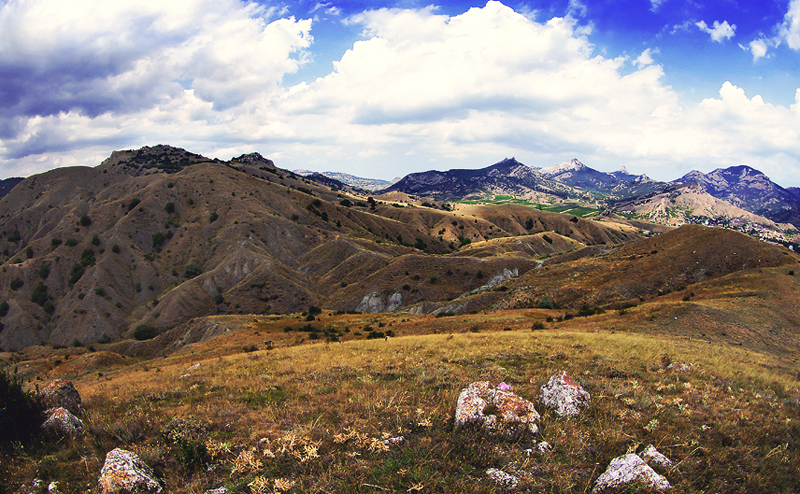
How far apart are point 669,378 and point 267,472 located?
14678 mm

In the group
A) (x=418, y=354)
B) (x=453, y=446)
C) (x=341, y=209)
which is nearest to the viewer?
(x=453, y=446)

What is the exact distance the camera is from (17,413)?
9.05 meters

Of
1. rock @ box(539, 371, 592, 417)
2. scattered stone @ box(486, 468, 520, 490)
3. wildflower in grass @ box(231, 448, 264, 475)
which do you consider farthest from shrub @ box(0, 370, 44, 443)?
rock @ box(539, 371, 592, 417)

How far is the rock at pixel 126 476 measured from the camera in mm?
6379

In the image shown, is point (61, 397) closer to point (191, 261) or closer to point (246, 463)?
point (246, 463)

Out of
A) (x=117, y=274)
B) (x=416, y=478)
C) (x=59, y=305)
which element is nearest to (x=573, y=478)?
(x=416, y=478)

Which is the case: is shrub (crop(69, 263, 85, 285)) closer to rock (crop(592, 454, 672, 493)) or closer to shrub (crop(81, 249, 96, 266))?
shrub (crop(81, 249, 96, 266))

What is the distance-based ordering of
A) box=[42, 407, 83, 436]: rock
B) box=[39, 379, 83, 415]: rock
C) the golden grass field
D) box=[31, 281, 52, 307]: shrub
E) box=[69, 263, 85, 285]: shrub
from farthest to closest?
box=[69, 263, 85, 285]: shrub
box=[31, 281, 52, 307]: shrub
box=[39, 379, 83, 415]: rock
box=[42, 407, 83, 436]: rock
the golden grass field

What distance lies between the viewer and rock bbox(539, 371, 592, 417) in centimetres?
937

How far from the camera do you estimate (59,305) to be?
3543 inches

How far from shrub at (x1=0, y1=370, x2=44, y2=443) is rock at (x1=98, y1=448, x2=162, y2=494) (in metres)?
4.31

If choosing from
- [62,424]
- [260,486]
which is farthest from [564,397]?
[62,424]

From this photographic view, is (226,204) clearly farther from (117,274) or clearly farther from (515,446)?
(515,446)

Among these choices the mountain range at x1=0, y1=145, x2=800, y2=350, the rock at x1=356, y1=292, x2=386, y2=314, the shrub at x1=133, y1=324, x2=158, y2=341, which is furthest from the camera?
the rock at x1=356, y1=292, x2=386, y2=314
